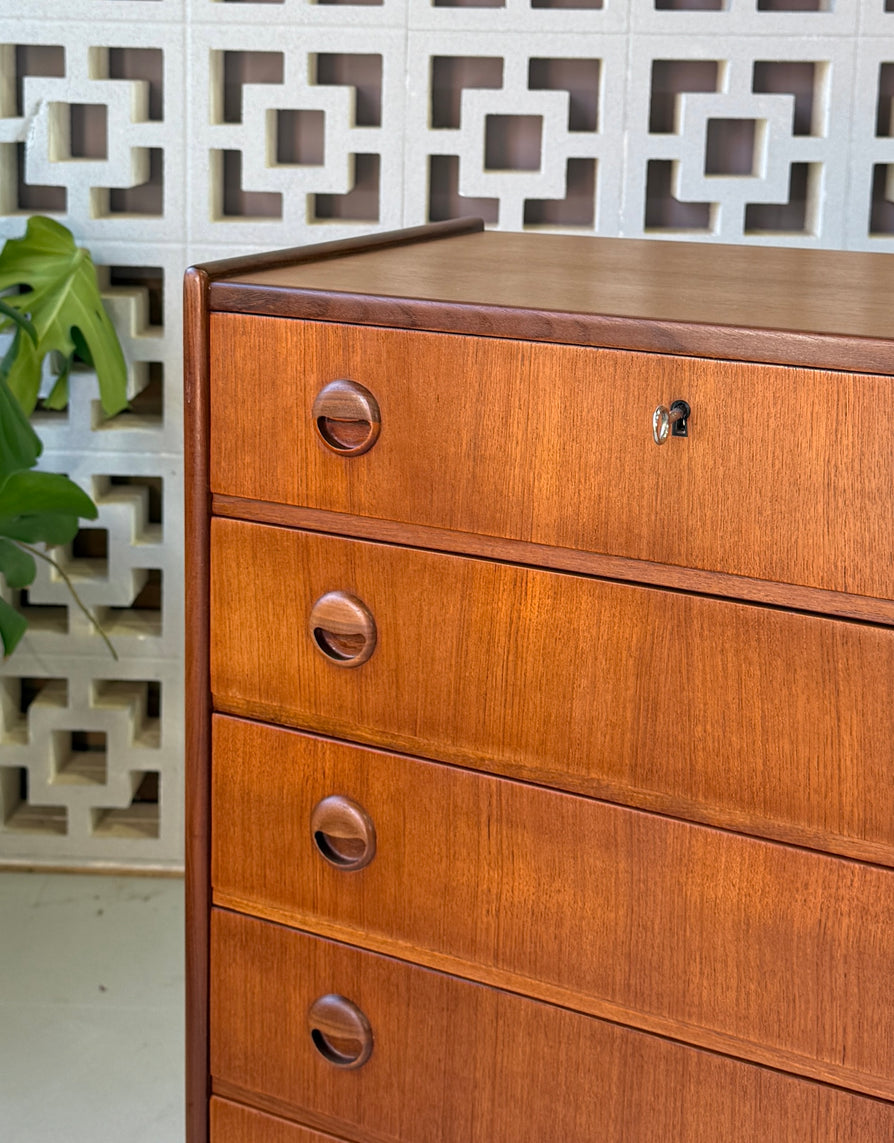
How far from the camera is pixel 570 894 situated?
1.09 metres

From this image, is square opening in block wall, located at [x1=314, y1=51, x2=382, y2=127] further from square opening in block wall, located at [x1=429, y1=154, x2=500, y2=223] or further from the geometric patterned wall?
square opening in block wall, located at [x1=429, y1=154, x2=500, y2=223]

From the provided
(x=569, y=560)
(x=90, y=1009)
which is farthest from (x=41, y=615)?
(x=569, y=560)

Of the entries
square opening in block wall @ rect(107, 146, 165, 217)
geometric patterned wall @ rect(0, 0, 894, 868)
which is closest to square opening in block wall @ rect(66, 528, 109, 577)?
geometric patterned wall @ rect(0, 0, 894, 868)

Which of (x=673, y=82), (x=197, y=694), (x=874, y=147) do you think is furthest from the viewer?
(x=673, y=82)

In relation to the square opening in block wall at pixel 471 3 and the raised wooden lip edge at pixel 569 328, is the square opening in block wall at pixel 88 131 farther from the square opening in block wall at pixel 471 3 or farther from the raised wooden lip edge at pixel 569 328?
the raised wooden lip edge at pixel 569 328

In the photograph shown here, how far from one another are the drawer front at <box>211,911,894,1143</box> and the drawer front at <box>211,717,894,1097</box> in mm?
24

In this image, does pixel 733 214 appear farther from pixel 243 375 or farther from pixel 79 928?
pixel 79 928

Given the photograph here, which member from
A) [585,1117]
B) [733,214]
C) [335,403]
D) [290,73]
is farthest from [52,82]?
[585,1117]

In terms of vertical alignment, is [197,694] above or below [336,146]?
below

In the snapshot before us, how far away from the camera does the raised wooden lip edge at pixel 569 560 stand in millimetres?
954

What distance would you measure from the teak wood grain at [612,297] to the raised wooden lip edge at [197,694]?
50 mm

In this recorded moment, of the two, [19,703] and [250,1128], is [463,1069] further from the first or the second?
[19,703]

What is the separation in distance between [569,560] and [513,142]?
111cm

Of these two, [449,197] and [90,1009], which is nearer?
[90,1009]
